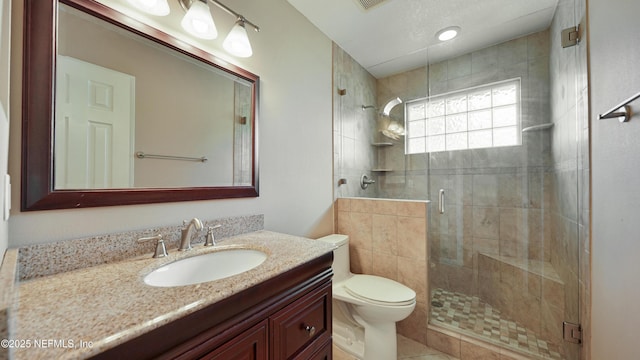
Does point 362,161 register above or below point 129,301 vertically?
above

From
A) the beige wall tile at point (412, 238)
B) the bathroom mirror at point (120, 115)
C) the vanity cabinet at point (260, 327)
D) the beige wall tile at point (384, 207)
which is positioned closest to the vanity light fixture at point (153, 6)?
the bathroom mirror at point (120, 115)

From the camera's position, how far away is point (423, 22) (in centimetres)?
183

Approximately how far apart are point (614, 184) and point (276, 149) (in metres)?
1.61

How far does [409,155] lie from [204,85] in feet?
6.32

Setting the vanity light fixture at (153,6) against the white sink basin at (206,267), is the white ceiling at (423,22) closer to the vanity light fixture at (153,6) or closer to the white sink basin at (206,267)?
the vanity light fixture at (153,6)

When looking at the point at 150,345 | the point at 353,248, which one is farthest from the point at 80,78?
the point at 353,248

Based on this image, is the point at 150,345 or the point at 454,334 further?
the point at 454,334

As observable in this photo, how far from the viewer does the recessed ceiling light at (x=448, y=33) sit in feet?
6.23

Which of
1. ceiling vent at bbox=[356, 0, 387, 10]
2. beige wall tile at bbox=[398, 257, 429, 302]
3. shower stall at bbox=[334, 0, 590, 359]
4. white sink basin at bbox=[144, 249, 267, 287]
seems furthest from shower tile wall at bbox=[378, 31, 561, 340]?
white sink basin at bbox=[144, 249, 267, 287]

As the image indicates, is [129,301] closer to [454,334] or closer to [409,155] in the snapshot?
[454,334]

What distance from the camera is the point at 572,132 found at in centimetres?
140

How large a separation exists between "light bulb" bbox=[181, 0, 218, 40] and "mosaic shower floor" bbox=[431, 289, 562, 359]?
226 cm

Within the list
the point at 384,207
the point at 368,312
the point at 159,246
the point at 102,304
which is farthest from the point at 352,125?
the point at 102,304

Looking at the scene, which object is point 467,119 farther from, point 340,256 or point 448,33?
point 340,256
